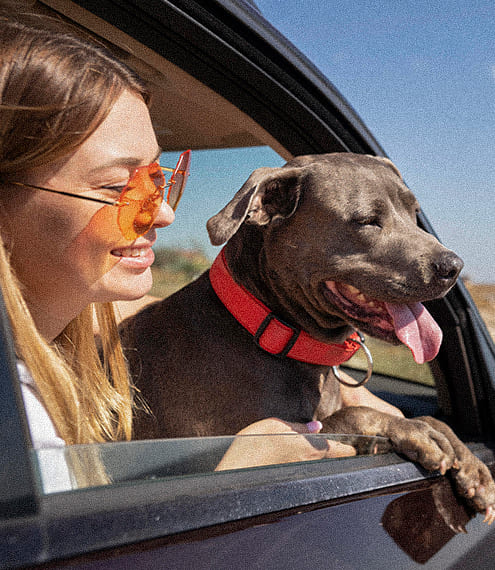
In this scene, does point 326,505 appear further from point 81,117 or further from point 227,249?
point 227,249

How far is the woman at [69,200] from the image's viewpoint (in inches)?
54.1

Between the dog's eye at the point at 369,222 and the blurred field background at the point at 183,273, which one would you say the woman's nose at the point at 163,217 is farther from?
the dog's eye at the point at 369,222

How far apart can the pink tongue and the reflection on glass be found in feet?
1.97

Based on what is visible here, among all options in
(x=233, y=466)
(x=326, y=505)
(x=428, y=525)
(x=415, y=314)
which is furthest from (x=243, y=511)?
(x=415, y=314)

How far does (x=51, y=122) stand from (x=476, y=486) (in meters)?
1.66

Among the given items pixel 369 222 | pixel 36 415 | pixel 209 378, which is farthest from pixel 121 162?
pixel 369 222

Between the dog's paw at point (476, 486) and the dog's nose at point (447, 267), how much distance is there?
24.7 inches

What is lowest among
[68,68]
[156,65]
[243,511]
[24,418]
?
[243,511]

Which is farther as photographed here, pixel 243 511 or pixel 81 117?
pixel 81 117

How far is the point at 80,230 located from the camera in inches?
60.5

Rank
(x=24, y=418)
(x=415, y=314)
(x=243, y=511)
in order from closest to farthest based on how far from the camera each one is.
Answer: (x=24, y=418)
(x=243, y=511)
(x=415, y=314)

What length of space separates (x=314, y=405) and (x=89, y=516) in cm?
149

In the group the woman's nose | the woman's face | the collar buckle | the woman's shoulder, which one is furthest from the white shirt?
the collar buckle

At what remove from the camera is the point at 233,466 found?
1290 millimetres
